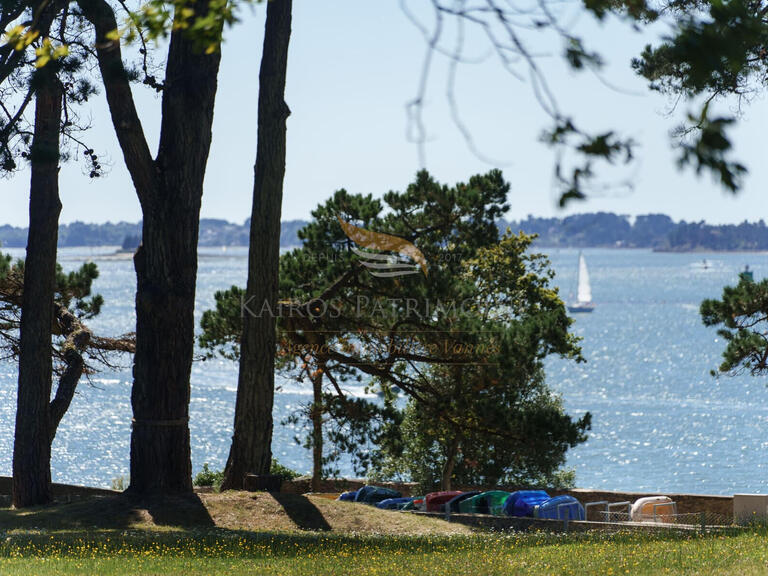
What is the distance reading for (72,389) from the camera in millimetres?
15922

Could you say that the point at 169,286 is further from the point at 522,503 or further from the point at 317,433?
the point at 317,433

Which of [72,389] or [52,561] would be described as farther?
[72,389]

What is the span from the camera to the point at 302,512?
39.1 feet

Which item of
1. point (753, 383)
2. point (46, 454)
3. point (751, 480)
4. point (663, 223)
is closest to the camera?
point (46, 454)

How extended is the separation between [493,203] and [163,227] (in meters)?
7.91

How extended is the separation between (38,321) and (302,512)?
4.83 meters

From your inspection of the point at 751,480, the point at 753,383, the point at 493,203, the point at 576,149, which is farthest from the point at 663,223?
the point at 576,149

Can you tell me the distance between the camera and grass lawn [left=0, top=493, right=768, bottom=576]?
7.37 metres

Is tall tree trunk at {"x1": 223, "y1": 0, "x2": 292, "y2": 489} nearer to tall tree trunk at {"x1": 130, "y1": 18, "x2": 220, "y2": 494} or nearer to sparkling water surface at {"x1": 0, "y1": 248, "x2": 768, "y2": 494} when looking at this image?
tall tree trunk at {"x1": 130, "y1": 18, "x2": 220, "y2": 494}

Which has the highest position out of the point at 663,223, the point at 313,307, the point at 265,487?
the point at 663,223

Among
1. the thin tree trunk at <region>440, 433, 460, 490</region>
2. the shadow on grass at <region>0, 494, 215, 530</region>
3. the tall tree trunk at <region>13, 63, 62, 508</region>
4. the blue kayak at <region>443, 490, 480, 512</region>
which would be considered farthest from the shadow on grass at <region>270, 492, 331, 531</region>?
the thin tree trunk at <region>440, 433, 460, 490</region>

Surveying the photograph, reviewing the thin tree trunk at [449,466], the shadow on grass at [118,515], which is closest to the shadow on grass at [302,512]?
the shadow on grass at [118,515]

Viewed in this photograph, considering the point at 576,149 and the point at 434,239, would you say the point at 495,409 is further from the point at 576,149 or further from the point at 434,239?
the point at 576,149

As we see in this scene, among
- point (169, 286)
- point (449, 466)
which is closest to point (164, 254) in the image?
point (169, 286)
